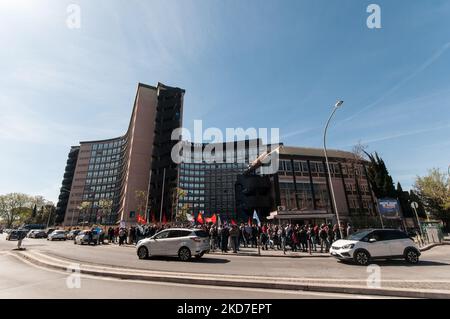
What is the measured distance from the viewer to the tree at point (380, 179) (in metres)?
36.1

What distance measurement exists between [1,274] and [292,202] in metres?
36.4

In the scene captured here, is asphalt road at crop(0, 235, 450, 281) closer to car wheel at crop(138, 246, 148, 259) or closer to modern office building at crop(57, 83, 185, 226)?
car wheel at crop(138, 246, 148, 259)

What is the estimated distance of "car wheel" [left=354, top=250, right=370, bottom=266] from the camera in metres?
10.4

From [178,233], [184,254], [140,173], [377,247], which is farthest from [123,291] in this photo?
[140,173]

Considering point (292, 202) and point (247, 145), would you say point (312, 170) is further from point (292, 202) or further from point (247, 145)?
point (247, 145)

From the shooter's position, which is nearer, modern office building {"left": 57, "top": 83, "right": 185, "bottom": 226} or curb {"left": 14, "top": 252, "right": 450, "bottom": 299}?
curb {"left": 14, "top": 252, "right": 450, "bottom": 299}

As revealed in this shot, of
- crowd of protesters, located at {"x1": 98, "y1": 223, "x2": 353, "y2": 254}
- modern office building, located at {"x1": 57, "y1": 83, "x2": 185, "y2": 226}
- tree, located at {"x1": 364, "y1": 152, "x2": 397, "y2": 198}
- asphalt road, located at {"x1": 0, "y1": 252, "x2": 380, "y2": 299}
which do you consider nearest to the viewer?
asphalt road, located at {"x1": 0, "y1": 252, "x2": 380, "y2": 299}

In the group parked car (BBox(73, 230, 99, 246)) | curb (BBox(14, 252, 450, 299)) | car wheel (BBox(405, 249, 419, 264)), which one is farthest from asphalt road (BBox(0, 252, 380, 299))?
parked car (BBox(73, 230, 99, 246))

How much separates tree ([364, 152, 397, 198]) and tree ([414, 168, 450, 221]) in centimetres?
444

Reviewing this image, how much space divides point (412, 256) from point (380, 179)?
3113 centimetres

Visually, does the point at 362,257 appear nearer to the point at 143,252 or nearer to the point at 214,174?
the point at 143,252

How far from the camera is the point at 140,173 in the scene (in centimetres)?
6419

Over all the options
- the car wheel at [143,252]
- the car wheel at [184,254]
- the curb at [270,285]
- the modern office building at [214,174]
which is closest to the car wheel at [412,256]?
the curb at [270,285]
